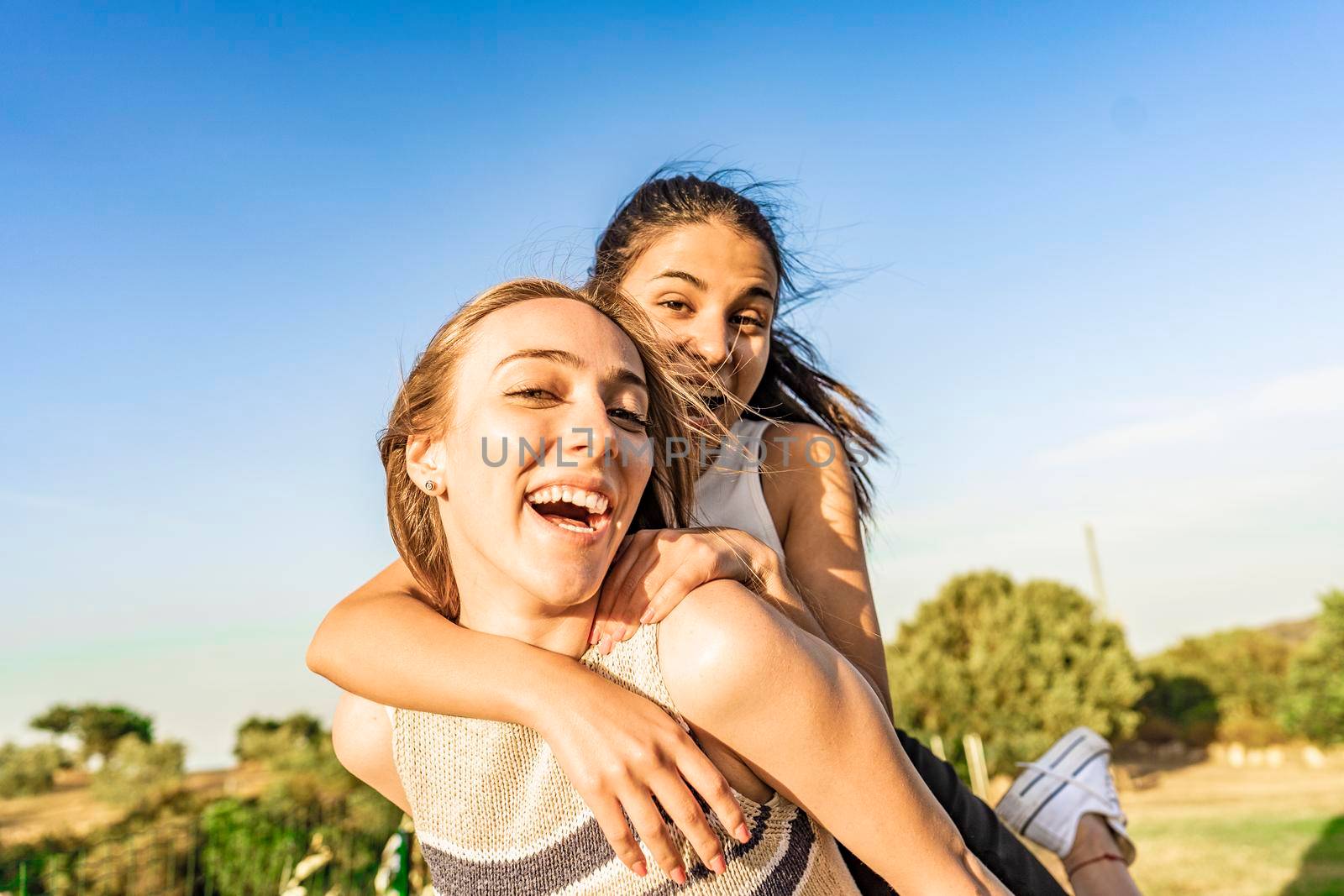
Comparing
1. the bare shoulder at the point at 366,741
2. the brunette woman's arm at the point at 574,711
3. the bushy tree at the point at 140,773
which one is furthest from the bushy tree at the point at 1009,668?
the brunette woman's arm at the point at 574,711

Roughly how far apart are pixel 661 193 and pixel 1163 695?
29.5 meters

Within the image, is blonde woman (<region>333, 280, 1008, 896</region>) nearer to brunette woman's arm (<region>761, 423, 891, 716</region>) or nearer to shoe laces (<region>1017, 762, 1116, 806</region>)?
brunette woman's arm (<region>761, 423, 891, 716</region>)

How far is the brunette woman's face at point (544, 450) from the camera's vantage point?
5.96ft

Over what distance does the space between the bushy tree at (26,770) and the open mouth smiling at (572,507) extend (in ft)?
62.3

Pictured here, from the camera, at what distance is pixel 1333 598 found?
22547 mm

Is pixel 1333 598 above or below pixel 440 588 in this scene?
below

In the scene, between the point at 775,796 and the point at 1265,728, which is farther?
the point at 1265,728

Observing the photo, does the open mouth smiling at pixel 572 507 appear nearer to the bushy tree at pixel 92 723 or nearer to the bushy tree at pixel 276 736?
the bushy tree at pixel 276 736

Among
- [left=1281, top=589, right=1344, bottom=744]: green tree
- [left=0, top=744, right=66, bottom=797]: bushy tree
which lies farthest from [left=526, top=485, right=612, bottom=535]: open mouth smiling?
[left=1281, top=589, right=1344, bottom=744]: green tree

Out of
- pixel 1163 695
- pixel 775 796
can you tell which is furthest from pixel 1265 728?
pixel 775 796

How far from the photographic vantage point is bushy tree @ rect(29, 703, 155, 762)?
1988 cm

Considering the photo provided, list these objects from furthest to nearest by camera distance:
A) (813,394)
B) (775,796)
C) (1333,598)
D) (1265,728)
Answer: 1. (1265,728)
2. (1333,598)
3. (813,394)
4. (775,796)

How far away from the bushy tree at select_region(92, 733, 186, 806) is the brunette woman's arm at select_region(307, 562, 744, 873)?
1387cm

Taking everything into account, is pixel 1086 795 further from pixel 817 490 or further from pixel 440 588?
pixel 440 588
